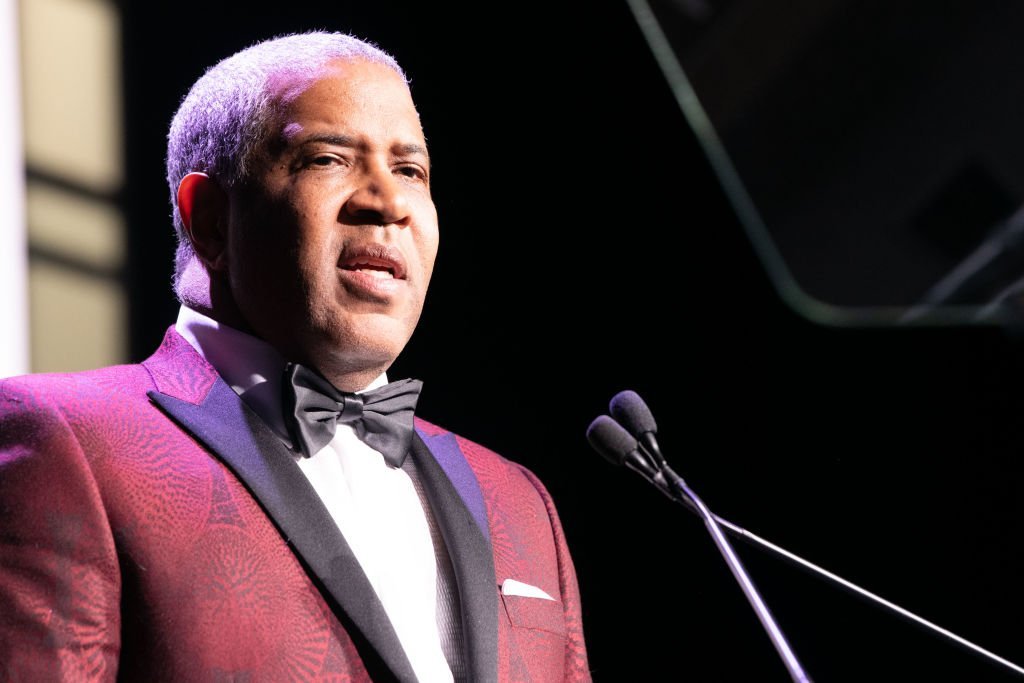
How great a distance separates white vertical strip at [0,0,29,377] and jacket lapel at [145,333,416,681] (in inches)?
27.7

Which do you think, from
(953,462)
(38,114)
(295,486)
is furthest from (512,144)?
(295,486)

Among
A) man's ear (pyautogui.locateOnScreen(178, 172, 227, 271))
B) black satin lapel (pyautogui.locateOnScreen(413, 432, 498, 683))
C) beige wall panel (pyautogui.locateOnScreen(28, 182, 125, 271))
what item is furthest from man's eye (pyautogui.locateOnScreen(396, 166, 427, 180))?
beige wall panel (pyautogui.locateOnScreen(28, 182, 125, 271))

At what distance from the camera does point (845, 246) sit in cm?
178

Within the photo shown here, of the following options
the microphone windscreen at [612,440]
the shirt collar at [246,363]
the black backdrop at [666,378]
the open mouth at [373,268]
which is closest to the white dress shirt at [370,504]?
the shirt collar at [246,363]

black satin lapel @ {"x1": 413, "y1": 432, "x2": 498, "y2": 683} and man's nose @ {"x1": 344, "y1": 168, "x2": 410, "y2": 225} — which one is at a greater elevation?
man's nose @ {"x1": 344, "y1": 168, "x2": 410, "y2": 225}

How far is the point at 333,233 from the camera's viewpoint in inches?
63.7

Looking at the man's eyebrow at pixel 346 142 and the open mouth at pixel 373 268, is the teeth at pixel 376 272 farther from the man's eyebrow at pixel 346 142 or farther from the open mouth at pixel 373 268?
the man's eyebrow at pixel 346 142

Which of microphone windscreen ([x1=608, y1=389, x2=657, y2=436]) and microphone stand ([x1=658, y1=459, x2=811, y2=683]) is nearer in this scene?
microphone stand ([x1=658, y1=459, x2=811, y2=683])

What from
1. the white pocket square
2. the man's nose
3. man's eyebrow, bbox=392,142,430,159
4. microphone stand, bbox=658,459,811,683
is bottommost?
the white pocket square

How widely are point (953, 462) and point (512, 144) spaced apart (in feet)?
4.00

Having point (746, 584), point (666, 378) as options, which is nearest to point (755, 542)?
point (746, 584)

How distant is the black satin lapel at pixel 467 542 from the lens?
1524mm

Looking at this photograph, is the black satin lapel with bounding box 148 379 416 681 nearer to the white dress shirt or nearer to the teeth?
the white dress shirt

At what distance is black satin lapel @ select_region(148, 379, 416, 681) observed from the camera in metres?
1.39
